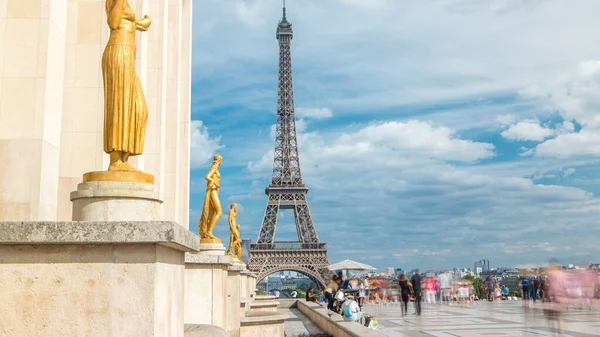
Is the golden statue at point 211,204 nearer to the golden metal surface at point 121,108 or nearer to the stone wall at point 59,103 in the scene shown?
the stone wall at point 59,103

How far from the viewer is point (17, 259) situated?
15.6ft

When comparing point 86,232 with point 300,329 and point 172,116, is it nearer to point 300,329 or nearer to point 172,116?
point 172,116

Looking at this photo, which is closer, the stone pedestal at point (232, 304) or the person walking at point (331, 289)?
the stone pedestal at point (232, 304)

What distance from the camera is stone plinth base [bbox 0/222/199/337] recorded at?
15.4ft

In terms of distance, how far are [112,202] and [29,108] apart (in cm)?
449

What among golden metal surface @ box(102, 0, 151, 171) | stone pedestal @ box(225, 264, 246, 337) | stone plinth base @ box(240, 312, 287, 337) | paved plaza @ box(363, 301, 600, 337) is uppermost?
golden metal surface @ box(102, 0, 151, 171)

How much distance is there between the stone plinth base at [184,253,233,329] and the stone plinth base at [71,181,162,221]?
5348mm

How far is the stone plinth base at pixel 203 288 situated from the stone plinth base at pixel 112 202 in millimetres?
5348

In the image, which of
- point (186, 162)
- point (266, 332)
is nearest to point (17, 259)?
point (266, 332)

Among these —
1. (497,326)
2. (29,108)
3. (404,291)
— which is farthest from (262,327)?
(404,291)

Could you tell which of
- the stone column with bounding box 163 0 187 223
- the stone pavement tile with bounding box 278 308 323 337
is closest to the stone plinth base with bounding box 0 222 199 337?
the stone column with bounding box 163 0 187 223

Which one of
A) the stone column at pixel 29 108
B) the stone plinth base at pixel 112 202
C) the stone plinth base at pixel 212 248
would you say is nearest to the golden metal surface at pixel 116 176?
the stone plinth base at pixel 112 202

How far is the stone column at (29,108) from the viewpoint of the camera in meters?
8.49

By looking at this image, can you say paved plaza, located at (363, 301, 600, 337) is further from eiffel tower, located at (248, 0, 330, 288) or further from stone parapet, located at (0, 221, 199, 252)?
eiffel tower, located at (248, 0, 330, 288)
